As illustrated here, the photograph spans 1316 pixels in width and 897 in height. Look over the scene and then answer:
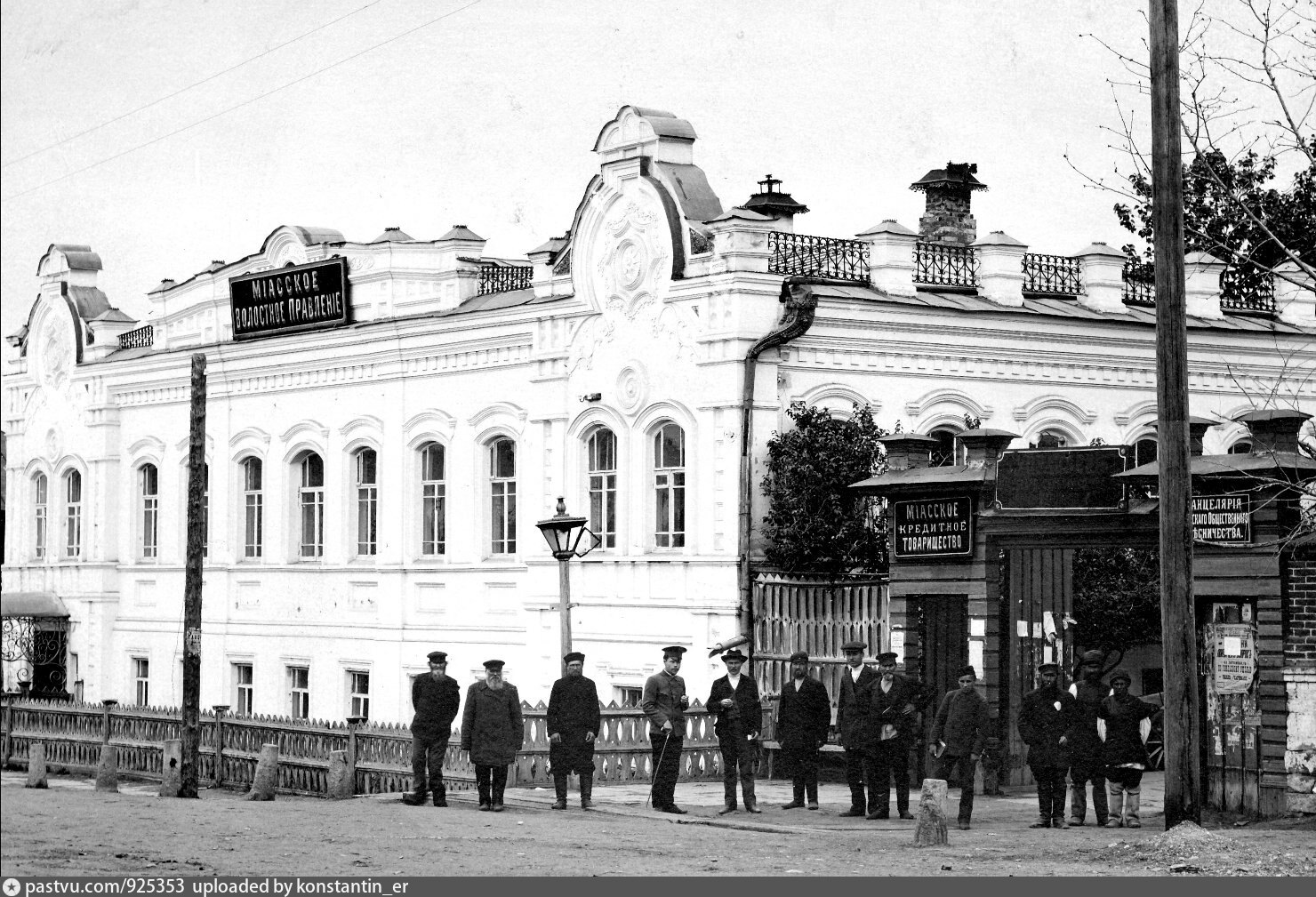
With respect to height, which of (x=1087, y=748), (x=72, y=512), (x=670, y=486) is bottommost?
(x=1087, y=748)

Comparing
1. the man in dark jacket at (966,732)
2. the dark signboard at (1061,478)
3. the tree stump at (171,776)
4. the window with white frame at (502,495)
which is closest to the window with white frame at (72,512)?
the window with white frame at (502,495)

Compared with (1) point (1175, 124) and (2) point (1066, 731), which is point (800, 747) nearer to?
(2) point (1066, 731)

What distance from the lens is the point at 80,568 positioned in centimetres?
4272

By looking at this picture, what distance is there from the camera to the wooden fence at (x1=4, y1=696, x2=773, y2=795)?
1017 inches

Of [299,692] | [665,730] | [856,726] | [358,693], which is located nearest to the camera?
[856,726]

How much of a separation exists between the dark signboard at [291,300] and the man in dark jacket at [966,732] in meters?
17.9

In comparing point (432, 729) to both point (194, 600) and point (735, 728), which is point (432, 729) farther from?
point (194, 600)

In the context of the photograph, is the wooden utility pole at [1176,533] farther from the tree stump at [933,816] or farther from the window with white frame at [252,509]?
the window with white frame at [252,509]

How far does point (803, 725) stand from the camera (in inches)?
915

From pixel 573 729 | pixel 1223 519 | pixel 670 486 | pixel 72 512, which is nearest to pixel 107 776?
pixel 573 729

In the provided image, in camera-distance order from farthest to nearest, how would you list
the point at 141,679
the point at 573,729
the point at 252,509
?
the point at 141,679, the point at 252,509, the point at 573,729

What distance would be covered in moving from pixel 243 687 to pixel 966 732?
20.7 m

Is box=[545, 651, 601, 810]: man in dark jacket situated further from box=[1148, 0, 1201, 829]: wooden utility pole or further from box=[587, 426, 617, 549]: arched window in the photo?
box=[587, 426, 617, 549]: arched window

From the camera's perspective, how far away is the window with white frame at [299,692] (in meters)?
37.9
